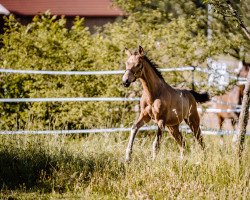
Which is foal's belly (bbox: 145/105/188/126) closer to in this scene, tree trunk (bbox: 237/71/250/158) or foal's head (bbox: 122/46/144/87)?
foal's head (bbox: 122/46/144/87)

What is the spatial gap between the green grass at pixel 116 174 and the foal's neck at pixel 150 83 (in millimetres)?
968

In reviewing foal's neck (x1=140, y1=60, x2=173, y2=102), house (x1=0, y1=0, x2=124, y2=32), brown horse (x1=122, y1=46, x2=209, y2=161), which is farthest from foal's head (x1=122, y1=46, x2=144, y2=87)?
house (x1=0, y1=0, x2=124, y2=32)

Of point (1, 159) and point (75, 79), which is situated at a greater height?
point (75, 79)

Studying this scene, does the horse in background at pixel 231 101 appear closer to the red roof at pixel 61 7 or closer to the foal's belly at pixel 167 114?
the foal's belly at pixel 167 114

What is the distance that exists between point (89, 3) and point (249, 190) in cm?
3184

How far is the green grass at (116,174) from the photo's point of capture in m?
6.34

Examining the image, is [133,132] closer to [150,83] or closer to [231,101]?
[150,83]

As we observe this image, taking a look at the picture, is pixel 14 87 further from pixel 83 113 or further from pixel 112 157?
pixel 112 157

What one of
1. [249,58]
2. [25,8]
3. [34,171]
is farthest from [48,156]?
[25,8]

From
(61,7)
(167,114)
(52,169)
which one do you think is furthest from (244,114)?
(61,7)

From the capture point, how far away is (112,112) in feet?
36.7

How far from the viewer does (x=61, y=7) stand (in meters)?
35.6

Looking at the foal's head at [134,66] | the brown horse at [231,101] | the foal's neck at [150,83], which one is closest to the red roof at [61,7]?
the brown horse at [231,101]

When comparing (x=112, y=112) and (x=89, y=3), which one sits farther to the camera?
(x=89, y=3)
